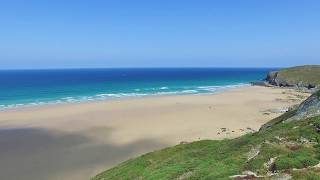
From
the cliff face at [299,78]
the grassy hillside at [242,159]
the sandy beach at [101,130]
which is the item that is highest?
the grassy hillside at [242,159]

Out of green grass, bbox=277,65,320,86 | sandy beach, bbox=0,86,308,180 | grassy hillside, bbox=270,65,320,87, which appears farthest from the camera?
green grass, bbox=277,65,320,86

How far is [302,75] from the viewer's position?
142m

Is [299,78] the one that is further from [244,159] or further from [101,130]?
[244,159]

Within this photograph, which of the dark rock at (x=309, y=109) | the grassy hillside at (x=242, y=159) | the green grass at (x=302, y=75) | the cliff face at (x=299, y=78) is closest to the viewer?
the grassy hillside at (x=242, y=159)

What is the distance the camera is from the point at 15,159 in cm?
4147

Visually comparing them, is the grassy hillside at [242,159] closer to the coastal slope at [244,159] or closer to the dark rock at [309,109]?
the coastal slope at [244,159]

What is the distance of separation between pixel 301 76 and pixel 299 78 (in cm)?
276

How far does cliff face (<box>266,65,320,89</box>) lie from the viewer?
12962cm

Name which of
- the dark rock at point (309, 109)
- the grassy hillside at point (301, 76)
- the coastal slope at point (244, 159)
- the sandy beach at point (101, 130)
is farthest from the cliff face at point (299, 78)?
the coastal slope at point (244, 159)

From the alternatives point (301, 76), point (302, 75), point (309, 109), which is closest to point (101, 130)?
point (309, 109)

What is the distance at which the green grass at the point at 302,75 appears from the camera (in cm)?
13112

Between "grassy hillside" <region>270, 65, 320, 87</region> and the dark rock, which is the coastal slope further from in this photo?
"grassy hillside" <region>270, 65, 320, 87</region>

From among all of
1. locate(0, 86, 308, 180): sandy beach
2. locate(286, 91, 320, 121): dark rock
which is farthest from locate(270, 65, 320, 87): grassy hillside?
locate(286, 91, 320, 121): dark rock

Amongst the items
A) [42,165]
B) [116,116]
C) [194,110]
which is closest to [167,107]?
[194,110]
